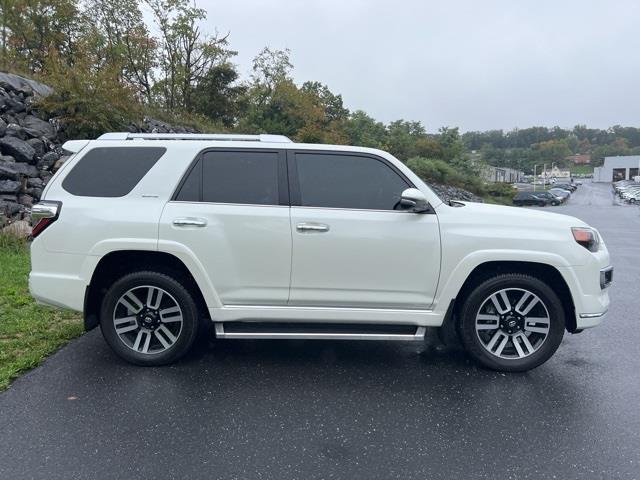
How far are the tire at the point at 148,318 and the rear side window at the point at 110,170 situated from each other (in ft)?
2.49

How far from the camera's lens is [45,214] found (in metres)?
3.94

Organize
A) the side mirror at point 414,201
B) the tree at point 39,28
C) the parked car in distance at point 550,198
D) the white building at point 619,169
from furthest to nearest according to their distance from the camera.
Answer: the white building at point 619,169 < the parked car in distance at point 550,198 < the tree at point 39,28 < the side mirror at point 414,201

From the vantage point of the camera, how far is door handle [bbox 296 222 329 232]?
12.7 ft

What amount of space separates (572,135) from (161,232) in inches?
6943

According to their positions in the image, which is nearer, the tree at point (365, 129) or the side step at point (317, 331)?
the side step at point (317, 331)

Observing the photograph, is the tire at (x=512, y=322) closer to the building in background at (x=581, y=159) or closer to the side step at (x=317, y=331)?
the side step at (x=317, y=331)

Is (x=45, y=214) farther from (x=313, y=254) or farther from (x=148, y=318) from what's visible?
(x=313, y=254)

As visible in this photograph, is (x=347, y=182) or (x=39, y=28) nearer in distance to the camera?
(x=347, y=182)

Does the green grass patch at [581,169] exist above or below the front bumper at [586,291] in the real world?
below

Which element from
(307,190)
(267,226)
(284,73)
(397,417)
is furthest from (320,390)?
(284,73)

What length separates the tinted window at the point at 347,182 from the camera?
4.00m

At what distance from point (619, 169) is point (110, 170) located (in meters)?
121

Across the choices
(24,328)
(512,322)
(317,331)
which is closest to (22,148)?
(24,328)

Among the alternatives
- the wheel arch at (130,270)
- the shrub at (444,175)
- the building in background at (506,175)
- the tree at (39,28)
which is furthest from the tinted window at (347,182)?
the building in background at (506,175)
